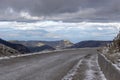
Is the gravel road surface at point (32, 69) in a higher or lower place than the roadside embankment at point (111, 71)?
lower

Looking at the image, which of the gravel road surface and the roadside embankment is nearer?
the roadside embankment

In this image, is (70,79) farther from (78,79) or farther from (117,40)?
(117,40)

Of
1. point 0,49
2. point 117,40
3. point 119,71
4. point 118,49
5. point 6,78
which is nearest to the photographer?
point 119,71

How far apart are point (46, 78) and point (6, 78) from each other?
8.06ft

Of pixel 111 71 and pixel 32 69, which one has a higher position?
pixel 111 71

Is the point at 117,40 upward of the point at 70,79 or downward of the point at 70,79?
upward

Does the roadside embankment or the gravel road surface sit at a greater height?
the roadside embankment

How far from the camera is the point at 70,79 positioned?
22.0 m

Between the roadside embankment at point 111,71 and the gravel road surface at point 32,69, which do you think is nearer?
the roadside embankment at point 111,71

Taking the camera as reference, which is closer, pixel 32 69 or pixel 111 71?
pixel 111 71

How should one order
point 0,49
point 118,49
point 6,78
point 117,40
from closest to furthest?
point 6,78
point 118,49
point 117,40
point 0,49

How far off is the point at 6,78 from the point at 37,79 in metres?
1.72

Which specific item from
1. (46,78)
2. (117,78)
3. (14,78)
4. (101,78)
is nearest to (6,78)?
(14,78)

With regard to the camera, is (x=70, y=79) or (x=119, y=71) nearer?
(x=119, y=71)
